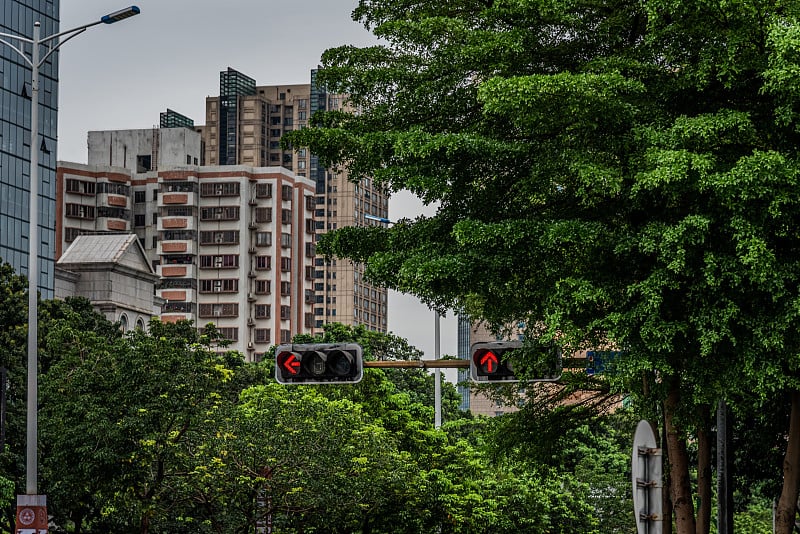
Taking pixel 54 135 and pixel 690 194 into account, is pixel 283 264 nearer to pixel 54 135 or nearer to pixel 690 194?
pixel 54 135

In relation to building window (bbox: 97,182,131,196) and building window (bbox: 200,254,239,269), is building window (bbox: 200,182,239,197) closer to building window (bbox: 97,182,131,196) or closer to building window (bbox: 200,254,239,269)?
building window (bbox: 200,254,239,269)

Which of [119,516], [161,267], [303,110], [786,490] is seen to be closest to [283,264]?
[161,267]

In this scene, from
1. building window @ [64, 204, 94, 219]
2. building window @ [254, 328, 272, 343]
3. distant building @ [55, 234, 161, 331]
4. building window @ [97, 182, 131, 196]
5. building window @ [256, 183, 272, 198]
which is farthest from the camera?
building window @ [254, 328, 272, 343]

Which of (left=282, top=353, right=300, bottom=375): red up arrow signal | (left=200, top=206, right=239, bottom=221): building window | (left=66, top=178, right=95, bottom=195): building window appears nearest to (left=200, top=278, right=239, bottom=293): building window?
(left=200, top=206, right=239, bottom=221): building window

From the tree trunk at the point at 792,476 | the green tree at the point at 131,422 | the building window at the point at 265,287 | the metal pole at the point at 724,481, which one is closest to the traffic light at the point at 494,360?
the metal pole at the point at 724,481

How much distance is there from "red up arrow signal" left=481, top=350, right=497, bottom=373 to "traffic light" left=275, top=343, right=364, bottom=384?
61.1 inches

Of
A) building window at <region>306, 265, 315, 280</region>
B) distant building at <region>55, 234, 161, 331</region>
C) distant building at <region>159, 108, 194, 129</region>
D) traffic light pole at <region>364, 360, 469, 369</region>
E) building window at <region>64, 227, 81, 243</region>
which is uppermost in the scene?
distant building at <region>159, 108, 194, 129</region>

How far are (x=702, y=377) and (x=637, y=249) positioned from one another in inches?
63.5

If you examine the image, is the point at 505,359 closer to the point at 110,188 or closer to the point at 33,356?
the point at 33,356

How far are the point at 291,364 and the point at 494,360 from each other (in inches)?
99.0

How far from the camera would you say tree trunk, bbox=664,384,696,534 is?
17333 millimetres

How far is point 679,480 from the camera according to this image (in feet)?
58.2

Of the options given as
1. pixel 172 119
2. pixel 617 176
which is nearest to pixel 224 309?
pixel 172 119

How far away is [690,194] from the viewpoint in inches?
576
